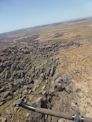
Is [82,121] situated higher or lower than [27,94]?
higher

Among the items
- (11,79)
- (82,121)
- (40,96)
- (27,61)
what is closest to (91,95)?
(40,96)

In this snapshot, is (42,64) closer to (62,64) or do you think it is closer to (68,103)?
(62,64)

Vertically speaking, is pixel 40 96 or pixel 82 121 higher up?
pixel 82 121

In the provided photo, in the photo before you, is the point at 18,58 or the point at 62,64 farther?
the point at 18,58

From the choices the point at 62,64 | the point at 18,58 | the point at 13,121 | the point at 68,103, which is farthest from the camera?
the point at 18,58

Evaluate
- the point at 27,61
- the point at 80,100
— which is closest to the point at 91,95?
the point at 80,100

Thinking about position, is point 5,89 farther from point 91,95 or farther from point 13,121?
point 91,95

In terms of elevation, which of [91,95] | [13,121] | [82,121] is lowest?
[13,121]

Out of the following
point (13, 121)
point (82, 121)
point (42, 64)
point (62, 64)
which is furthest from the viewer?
point (42, 64)

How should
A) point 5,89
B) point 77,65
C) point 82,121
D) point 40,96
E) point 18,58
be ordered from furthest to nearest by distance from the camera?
point 18,58 < point 77,65 < point 5,89 < point 40,96 < point 82,121
